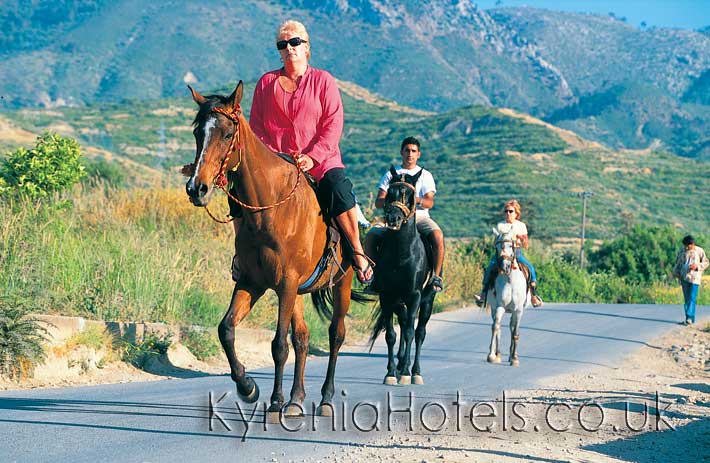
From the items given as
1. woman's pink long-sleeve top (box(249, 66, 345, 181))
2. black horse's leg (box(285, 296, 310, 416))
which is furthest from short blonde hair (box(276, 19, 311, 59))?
black horse's leg (box(285, 296, 310, 416))

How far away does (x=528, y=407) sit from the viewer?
447 inches

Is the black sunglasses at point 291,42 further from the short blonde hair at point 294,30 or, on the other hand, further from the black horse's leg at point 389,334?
the black horse's leg at point 389,334

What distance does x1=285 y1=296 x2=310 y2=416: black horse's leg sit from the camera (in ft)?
30.6

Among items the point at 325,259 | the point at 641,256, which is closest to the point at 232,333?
the point at 325,259

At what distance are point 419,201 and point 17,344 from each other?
5.07 meters

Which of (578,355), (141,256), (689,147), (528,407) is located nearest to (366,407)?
(528,407)

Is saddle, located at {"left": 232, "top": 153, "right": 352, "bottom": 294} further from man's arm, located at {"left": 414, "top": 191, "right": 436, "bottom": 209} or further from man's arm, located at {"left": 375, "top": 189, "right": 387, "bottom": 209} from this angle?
man's arm, located at {"left": 414, "top": 191, "right": 436, "bottom": 209}

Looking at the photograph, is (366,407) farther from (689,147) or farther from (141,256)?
(689,147)

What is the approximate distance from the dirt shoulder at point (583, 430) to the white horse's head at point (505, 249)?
6.14 ft

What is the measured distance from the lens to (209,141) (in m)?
8.11

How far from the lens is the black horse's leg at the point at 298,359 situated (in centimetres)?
934

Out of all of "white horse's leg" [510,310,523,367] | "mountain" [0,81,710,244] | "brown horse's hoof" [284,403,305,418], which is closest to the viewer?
"brown horse's hoof" [284,403,305,418]

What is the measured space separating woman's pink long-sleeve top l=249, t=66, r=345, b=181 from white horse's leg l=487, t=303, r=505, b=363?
6970mm

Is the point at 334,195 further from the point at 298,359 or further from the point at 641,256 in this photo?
the point at 641,256
